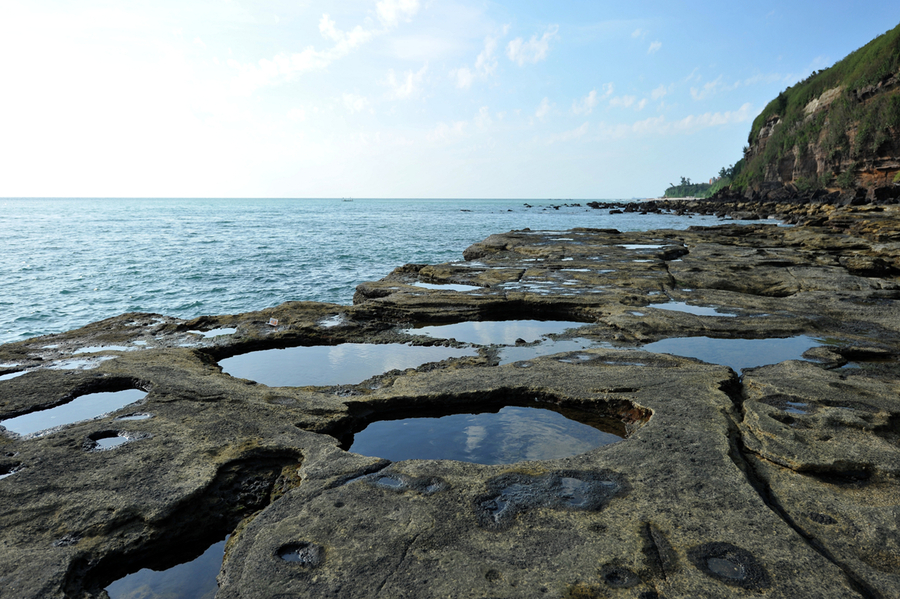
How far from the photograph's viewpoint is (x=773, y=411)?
5051 millimetres

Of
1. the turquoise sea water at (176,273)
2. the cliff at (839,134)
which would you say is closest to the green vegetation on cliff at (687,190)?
the cliff at (839,134)

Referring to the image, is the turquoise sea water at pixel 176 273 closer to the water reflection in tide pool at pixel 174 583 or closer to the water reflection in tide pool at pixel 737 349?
the water reflection in tide pool at pixel 737 349

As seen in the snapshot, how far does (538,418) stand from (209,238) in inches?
1726

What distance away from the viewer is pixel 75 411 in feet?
19.5

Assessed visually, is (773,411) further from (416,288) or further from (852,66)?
(852,66)

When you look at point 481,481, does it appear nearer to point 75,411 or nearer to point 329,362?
point 329,362

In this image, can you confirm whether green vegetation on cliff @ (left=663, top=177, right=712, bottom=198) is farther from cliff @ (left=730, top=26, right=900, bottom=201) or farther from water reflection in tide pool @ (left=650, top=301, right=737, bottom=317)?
water reflection in tide pool @ (left=650, top=301, right=737, bottom=317)

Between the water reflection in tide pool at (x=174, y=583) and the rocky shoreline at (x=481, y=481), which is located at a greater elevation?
the rocky shoreline at (x=481, y=481)

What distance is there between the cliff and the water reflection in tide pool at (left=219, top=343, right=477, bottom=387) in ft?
142

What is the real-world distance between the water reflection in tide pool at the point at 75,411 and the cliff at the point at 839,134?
47.0m

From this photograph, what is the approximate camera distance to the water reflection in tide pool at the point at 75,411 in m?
5.48

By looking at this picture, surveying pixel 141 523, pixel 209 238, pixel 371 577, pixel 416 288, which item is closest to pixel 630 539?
pixel 371 577

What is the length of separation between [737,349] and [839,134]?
200ft

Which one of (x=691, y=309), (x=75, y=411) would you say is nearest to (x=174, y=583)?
(x=75, y=411)
